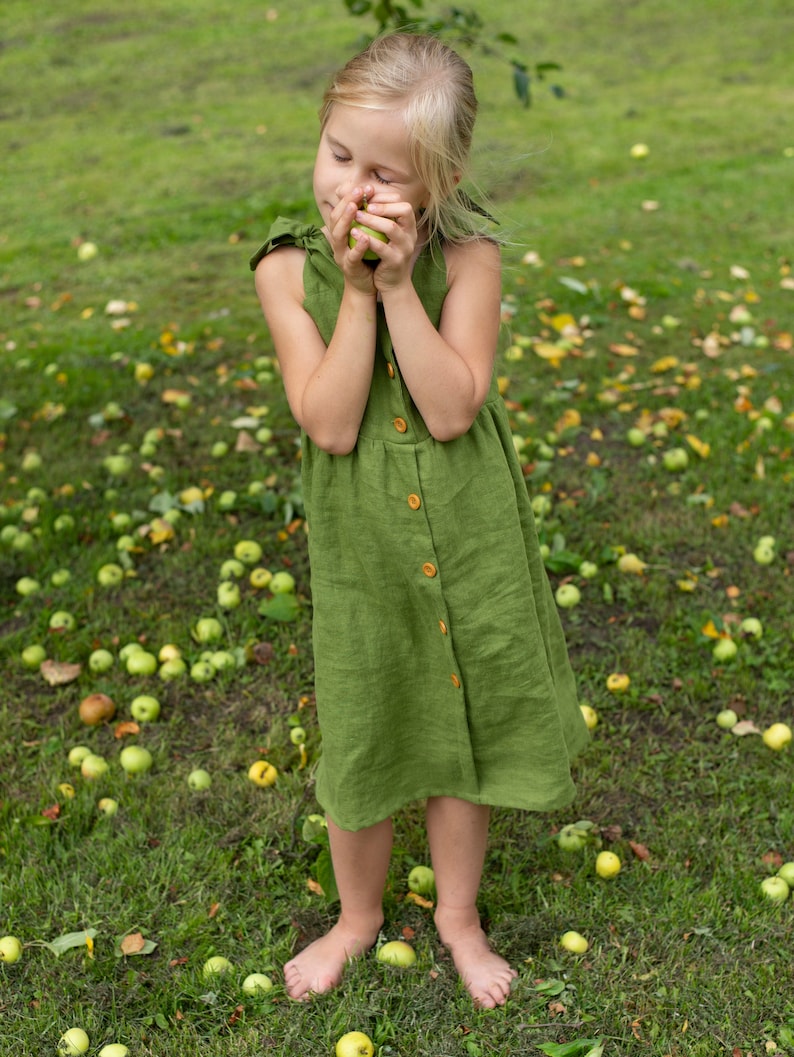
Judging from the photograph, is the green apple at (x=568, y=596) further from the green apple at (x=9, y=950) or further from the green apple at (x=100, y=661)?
the green apple at (x=9, y=950)

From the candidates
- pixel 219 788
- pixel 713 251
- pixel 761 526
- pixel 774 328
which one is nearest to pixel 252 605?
pixel 219 788

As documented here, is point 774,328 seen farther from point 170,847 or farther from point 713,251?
point 170,847

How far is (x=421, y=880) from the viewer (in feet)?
8.34

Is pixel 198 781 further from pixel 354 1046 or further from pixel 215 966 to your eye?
pixel 354 1046

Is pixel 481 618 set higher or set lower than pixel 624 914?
higher

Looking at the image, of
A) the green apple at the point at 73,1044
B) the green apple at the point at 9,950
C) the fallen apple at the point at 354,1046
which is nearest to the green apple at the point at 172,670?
the green apple at the point at 9,950

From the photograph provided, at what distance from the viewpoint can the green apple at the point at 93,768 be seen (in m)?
2.90

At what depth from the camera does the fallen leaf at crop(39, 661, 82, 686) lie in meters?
3.28

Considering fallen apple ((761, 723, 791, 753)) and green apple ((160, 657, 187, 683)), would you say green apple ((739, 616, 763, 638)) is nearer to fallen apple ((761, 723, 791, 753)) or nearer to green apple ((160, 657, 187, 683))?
fallen apple ((761, 723, 791, 753))

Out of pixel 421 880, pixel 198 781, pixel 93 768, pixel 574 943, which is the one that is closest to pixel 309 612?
pixel 198 781

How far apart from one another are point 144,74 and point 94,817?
34.8 ft

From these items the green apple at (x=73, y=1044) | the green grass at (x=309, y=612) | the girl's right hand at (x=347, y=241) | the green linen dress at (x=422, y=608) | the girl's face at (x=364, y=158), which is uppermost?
the girl's face at (x=364, y=158)

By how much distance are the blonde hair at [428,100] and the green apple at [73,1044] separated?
1809mm

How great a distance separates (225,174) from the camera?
827 cm
